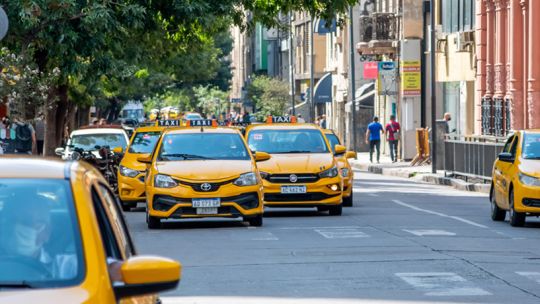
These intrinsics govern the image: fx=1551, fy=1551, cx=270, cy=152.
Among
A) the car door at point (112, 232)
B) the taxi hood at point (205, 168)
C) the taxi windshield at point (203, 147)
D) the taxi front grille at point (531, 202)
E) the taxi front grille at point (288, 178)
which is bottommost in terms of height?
the taxi front grille at point (531, 202)

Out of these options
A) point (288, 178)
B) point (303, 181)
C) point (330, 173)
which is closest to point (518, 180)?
point (330, 173)

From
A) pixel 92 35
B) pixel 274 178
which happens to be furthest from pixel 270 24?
pixel 274 178

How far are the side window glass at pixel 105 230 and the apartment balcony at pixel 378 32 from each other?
5964 cm

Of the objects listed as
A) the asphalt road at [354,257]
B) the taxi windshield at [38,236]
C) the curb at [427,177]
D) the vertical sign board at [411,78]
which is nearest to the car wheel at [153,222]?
the asphalt road at [354,257]

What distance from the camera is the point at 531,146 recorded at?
945 inches

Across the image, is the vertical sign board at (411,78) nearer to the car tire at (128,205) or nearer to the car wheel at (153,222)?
the car tire at (128,205)

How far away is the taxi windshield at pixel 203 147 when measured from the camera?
Result: 76.3 ft

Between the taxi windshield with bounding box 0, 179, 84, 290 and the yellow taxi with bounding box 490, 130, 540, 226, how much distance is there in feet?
56.5

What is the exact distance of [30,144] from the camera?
40094 millimetres

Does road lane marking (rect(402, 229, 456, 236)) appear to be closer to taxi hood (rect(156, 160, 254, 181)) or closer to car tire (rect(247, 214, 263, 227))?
car tire (rect(247, 214, 263, 227))

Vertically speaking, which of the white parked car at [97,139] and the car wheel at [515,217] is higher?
the white parked car at [97,139]

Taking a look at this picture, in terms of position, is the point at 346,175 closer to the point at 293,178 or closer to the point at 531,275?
the point at 293,178

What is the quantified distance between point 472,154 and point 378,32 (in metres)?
28.0

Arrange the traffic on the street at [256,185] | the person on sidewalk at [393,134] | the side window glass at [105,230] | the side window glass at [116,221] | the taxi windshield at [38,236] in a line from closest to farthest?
1. the taxi windshield at [38,236]
2. the traffic on the street at [256,185]
3. the side window glass at [105,230]
4. the side window glass at [116,221]
5. the person on sidewalk at [393,134]
